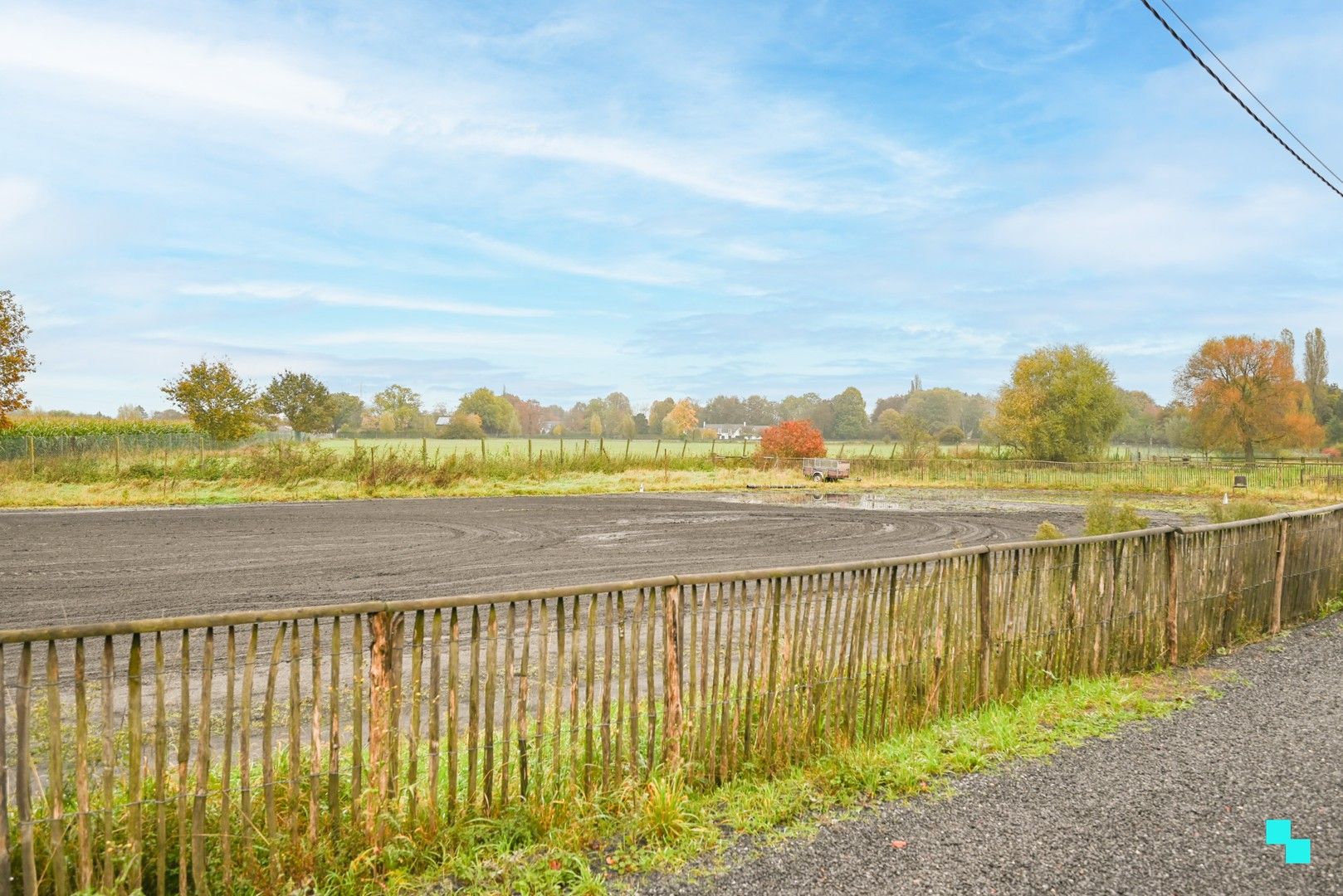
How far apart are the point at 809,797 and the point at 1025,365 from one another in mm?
52416

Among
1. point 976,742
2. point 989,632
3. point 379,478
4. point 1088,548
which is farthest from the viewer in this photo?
point 379,478

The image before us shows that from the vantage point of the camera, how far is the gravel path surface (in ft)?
11.5

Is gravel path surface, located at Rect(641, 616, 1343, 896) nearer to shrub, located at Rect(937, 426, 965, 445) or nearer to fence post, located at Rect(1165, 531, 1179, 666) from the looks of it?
fence post, located at Rect(1165, 531, 1179, 666)

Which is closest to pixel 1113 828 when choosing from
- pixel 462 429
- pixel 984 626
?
pixel 984 626

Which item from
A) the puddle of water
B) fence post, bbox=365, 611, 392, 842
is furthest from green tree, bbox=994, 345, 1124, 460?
fence post, bbox=365, 611, 392, 842

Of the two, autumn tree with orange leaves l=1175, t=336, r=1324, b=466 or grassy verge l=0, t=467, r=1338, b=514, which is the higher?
autumn tree with orange leaves l=1175, t=336, r=1324, b=466

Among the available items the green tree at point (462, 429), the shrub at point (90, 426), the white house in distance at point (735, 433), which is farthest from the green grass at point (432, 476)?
the green tree at point (462, 429)

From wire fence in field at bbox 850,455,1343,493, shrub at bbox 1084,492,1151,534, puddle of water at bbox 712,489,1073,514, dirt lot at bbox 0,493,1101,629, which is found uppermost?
shrub at bbox 1084,492,1151,534

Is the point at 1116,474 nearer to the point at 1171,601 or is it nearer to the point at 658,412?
the point at 1171,601

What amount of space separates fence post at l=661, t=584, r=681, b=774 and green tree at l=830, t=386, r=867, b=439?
101979 mm

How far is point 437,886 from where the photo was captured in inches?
137

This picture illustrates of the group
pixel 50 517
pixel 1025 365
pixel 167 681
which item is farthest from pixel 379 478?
pixel 1025 365

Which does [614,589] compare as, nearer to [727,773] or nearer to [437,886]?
[727,773]

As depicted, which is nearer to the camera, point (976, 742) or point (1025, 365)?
point (976, 742)
